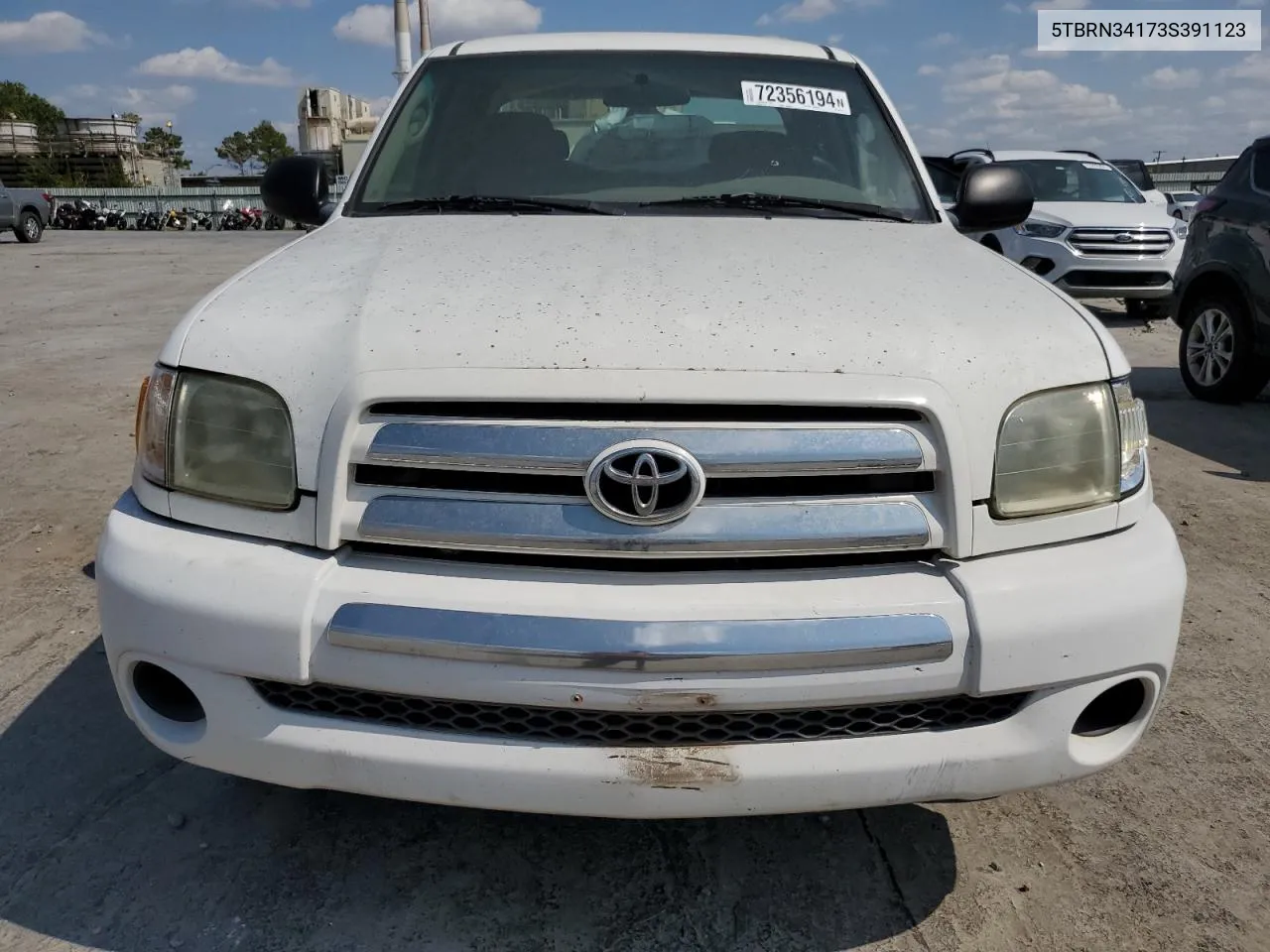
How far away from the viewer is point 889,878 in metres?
2.22

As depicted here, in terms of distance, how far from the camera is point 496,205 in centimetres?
284

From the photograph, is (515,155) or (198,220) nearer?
(515,155)

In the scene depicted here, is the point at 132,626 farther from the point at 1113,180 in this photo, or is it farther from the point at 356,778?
the point at 1113,180

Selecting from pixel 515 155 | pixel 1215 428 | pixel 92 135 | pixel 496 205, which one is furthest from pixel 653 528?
pixel 92 135

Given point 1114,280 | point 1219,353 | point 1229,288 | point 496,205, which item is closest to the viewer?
point 496,205

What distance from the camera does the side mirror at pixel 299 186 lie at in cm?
316

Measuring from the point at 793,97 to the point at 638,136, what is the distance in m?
0.51

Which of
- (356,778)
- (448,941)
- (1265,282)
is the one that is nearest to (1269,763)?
(448,941)

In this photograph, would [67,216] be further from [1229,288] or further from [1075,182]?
[1229,288]

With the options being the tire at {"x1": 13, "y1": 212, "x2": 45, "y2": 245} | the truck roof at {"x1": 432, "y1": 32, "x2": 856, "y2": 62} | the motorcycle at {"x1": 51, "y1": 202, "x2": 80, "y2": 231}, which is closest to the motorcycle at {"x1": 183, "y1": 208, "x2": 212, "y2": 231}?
the motorcycle at {"x1": 51, "y1": 202, "x2": 80, "y2": 231}

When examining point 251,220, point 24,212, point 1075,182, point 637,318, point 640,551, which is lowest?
point 251,220

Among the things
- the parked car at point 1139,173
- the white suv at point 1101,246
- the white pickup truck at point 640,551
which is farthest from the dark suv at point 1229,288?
the parked car at point 1139,173

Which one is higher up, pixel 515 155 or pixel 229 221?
pixel 515 155

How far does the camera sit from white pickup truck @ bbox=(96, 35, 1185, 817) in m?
1.73
